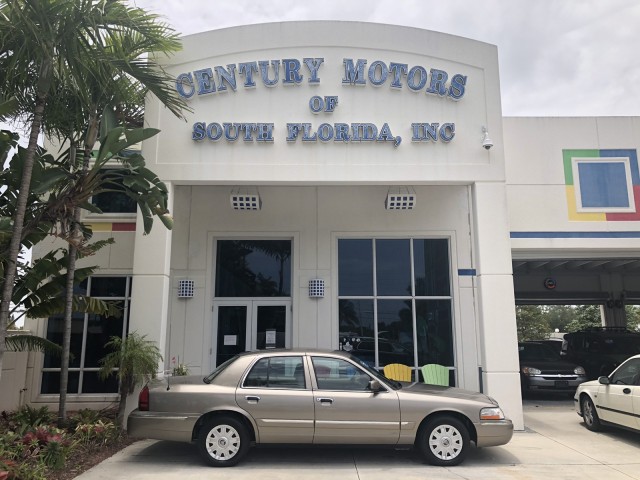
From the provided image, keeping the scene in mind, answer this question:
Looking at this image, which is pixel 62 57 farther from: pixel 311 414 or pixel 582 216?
pixel 582 216

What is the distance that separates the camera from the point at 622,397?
28.6 feet

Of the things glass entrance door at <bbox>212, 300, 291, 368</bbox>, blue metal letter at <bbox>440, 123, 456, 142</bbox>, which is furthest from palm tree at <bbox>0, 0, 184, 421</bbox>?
blue metal letter at <bbox>440, 123, 456, 142</bbox>

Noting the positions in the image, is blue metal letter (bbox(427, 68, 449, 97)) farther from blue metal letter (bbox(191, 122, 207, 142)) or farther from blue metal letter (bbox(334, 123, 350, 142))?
blue metal letter (bbox(191, 122, 207, 142))

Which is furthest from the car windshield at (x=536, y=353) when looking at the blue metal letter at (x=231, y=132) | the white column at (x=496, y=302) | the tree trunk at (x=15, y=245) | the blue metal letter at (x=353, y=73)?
the tree trunk at (x=15, y=245)

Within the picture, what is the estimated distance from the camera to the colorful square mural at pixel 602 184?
12281 millimetres

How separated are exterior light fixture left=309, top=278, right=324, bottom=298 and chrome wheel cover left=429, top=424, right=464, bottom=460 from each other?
5.14 m

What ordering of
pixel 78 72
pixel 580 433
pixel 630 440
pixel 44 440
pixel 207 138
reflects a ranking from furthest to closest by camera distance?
pixel 207 138, pixel 580 433, pixel 630 440, pixel 78 72, pixel 44 440

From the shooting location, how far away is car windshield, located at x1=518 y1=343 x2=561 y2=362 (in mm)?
15253

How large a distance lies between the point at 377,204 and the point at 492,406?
6.08 m

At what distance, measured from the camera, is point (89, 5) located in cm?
709

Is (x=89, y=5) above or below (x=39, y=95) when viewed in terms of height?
above

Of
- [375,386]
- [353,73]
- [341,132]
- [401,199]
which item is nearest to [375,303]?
[401,199]

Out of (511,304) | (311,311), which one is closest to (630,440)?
(511,304)

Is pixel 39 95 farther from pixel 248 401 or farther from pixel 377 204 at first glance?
pixel 377 204
